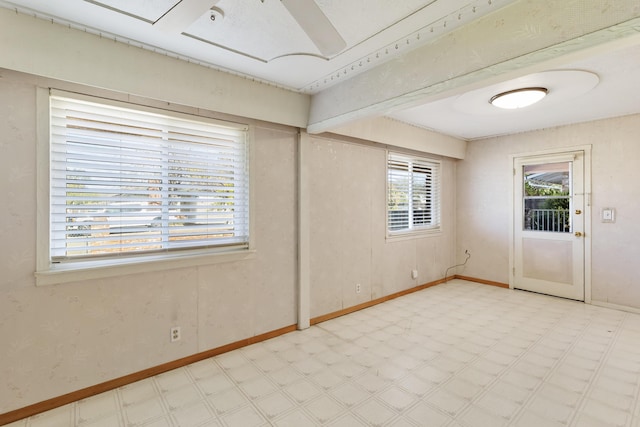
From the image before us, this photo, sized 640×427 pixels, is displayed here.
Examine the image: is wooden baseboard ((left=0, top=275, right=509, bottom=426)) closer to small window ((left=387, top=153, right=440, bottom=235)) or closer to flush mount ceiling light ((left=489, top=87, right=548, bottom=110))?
small window ((left=387, top=153, right=440, bottom=235))

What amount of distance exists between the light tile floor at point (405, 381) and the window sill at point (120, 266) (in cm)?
85

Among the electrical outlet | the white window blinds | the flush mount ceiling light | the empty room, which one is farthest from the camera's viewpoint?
the flush mount ceiling light

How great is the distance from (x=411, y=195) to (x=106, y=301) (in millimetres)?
3990

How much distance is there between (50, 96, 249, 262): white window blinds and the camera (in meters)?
2.11

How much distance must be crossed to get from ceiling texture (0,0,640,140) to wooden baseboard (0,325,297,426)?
2.27 metres

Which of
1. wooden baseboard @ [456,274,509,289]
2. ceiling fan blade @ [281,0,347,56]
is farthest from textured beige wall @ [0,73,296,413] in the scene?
wooden baseboard @ [456,274,509,289]

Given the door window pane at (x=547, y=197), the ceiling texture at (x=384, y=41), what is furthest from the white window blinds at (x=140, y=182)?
the door window pane at (x=547, y=197)

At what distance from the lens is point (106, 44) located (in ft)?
6.78

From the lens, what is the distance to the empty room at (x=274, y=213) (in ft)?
6.05

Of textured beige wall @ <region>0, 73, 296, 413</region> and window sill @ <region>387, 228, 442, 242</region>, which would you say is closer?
textured beige wall @ <region>0, 73, 296, 413</region>

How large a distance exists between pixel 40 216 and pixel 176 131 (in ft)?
3.57

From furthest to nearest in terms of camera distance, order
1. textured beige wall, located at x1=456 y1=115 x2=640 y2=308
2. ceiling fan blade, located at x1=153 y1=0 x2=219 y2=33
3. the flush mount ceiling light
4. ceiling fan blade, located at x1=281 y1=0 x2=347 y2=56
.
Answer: textured beige wall, located at x1=456 y1=115 x2=640 y2=308 < the flush mount ceiling light < ceiling fan blade, located at x1=153 y1=0 x2=219 y2=33 < ceiling fan blade, located at x1=281 y1=0 x2=347 y2=56

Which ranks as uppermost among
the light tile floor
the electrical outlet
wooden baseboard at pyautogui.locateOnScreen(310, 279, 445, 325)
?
the electrical outlet

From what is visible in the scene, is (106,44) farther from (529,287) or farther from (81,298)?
(529,287)
